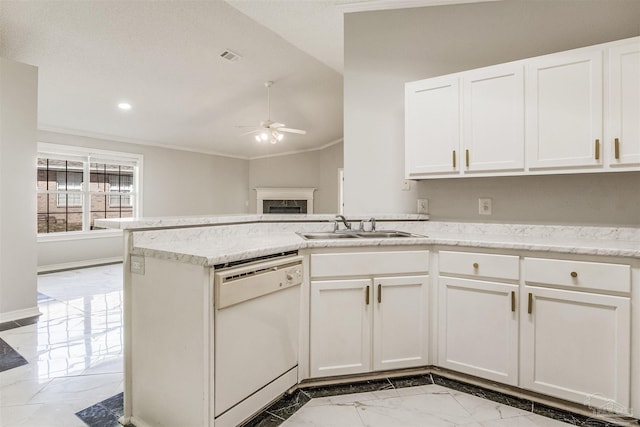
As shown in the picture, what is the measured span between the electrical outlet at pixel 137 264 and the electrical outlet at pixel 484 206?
2.31 m

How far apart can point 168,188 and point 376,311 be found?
6.62 m

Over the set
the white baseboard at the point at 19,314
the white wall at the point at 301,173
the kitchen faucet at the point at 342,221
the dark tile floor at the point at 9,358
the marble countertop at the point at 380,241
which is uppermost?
the white wall at the point at 301,173

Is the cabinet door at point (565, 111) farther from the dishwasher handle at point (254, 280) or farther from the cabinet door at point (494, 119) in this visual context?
the dishwasher handle at point (254, 280)

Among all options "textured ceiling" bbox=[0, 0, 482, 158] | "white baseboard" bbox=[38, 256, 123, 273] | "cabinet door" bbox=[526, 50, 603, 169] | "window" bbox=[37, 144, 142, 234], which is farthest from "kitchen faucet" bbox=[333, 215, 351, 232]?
"window" bbox=[37, 144, 142, 234]

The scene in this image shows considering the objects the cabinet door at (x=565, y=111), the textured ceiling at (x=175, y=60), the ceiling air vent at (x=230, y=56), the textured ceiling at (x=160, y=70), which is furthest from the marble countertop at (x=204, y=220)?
the ceiling air vent at (x=230, y=56)

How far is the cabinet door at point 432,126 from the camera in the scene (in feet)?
7.45

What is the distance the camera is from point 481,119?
85.9 inches

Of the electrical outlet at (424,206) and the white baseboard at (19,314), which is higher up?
the electrical outlet at (424,206)

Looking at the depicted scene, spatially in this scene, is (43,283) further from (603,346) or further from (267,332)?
(603,346)

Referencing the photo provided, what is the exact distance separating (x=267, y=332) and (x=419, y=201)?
1.69 meters

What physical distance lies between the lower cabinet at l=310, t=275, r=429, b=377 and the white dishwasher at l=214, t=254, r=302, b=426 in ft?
0.54

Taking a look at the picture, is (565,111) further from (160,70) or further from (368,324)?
(160,70)

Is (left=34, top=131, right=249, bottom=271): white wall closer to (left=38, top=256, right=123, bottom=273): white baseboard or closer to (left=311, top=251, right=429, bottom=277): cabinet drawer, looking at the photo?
(left=38, top=256, right=123, bottom=273): white baseboard

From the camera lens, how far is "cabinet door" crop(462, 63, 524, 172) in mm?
2080
